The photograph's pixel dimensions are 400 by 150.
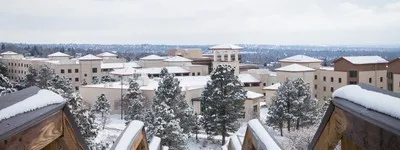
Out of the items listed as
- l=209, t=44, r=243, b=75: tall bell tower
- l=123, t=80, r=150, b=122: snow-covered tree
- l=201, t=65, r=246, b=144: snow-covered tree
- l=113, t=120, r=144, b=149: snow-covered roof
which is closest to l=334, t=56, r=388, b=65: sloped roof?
l=209, t=44, r=243, b=75: tall bell tower

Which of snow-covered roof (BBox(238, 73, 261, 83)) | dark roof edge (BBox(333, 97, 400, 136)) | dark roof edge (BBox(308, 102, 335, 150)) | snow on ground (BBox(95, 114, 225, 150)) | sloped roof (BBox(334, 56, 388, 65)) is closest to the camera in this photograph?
dark roof edge (BBox(333, 97, 400, 136))

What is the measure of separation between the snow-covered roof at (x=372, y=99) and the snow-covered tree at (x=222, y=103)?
2111cm

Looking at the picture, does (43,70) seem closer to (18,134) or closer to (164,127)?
(164,127)

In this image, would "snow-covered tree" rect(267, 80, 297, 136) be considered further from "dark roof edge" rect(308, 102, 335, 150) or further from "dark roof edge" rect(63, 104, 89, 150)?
"dark roof edge" rect(63, 104, 89, 150)

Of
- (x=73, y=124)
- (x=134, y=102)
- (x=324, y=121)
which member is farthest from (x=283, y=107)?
(x=73, y=124)

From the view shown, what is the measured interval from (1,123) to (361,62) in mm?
38711

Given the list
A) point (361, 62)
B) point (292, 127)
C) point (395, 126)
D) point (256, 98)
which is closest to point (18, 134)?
point (395, 126)

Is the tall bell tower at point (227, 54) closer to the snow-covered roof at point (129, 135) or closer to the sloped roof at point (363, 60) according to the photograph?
the sloped roof at point (363, 60)

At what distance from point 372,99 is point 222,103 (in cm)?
2148

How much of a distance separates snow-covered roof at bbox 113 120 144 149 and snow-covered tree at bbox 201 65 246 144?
66.0ft

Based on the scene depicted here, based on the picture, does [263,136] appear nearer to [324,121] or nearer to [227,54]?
[324,121]

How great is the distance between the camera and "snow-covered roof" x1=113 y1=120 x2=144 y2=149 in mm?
2378

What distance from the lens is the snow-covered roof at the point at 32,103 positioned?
4.93 ft

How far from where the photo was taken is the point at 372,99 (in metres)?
1.51
